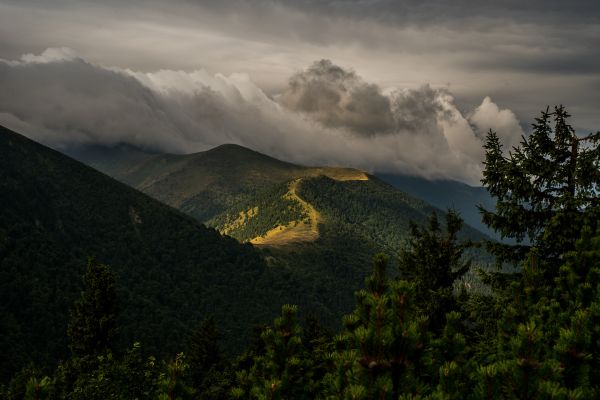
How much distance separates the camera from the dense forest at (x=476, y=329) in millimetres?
7672

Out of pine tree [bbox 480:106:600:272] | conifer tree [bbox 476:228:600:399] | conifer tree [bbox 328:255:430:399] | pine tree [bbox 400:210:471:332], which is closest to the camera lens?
conifer tree [bbox 476:228:600:399]

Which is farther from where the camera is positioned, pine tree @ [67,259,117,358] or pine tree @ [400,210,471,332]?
pine tree @ [67,259,117,358]

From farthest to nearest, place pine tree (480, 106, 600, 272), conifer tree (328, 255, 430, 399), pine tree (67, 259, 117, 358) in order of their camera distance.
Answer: pine tree (67, 259, 117, 358) < pine tree (480, 106, 600, 272) < conifer tree (328, 255, 430, 399)

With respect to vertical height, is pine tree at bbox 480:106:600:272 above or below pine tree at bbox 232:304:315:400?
above

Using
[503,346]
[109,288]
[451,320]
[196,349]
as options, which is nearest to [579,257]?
[503,346]

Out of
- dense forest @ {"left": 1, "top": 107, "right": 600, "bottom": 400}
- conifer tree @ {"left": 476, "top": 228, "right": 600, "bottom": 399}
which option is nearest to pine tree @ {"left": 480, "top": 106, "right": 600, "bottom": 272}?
dense forest @ {"left": 1, "top": 107, "right": 600, "bottom": 400}

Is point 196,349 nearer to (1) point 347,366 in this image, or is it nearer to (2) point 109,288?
(2) point 109,288

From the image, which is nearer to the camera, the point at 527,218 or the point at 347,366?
the point at 347,366

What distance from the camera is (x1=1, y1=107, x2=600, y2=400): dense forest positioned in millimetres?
7672

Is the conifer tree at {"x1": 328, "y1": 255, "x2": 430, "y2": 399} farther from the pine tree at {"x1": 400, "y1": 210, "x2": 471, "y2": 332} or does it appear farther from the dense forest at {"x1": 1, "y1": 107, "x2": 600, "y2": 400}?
the pine tree at {"x1": 400, "y1": 210, "x2": 471, "y2": 332}

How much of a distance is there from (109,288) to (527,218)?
44.8 meters

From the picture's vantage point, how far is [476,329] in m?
24.3

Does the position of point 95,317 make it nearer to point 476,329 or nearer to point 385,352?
point 476,329

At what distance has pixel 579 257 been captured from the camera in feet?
46.9
